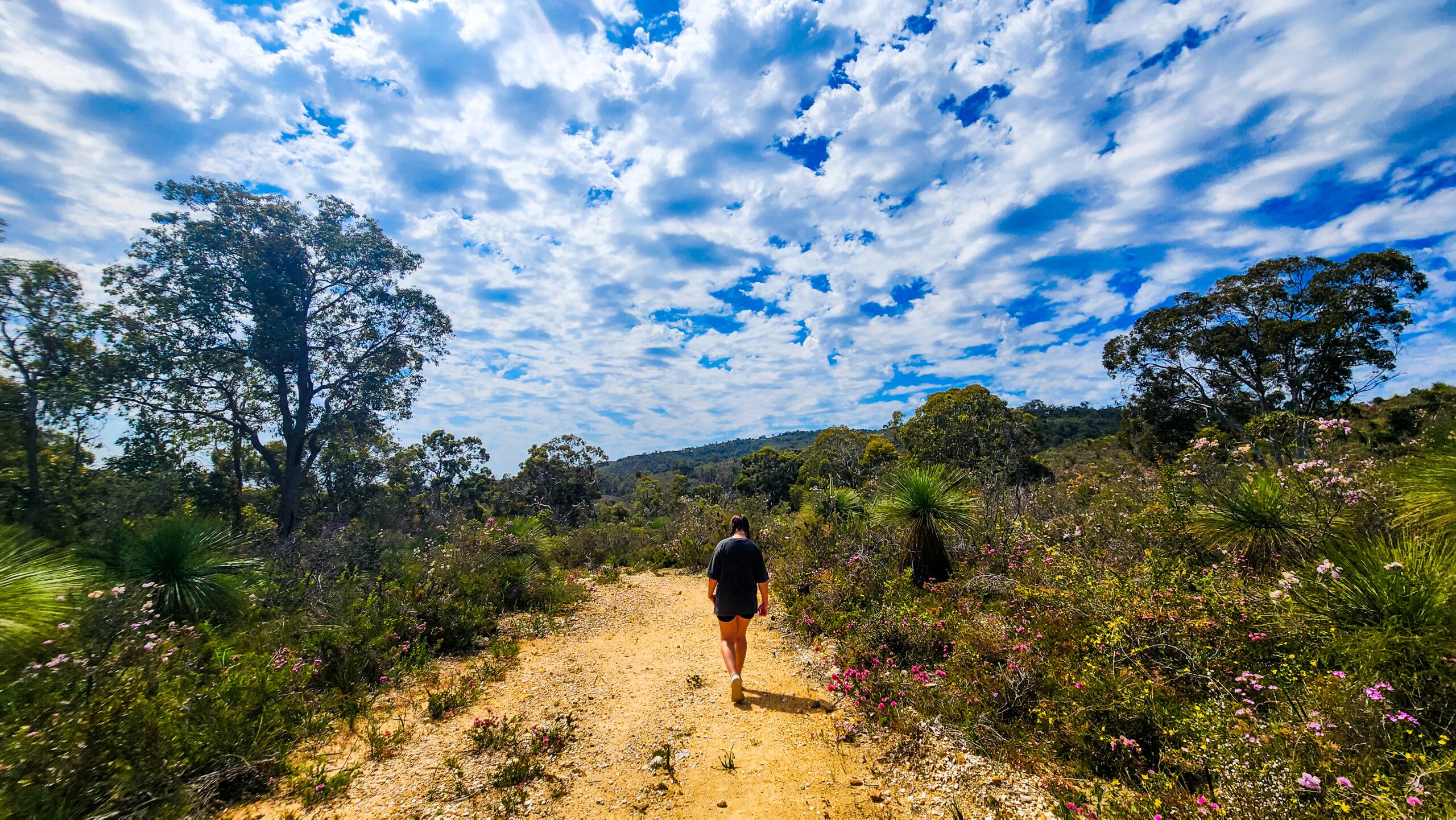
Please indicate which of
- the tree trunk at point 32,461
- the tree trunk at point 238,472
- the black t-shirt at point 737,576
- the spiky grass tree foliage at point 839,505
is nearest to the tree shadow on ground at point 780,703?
the black t-shirt at point 737,576

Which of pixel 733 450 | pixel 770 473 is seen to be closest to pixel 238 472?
pixel 770 473

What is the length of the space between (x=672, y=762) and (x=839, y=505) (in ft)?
26.6

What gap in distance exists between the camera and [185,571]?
6039mm

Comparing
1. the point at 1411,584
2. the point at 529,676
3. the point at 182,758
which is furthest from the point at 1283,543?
the point at 182,758

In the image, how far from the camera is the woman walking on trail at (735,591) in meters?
5.09

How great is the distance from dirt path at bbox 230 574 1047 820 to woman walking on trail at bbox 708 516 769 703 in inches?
19.0

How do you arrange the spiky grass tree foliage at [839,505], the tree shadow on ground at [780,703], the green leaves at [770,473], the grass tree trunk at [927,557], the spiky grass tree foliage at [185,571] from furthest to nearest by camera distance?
the green leaves at [770,473]
the spiky grass tree foliage at [839,505]
the grass tree trunk at [927,557]
the spiky grass tree foliage at [185,571]
the tree shadow on ground at [780,703]

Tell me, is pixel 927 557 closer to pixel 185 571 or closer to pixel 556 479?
pixel 185 571

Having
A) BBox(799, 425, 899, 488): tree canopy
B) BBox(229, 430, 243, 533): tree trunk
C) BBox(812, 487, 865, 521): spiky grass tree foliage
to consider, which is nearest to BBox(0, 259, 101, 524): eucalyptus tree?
BBox(229, 430, 243, 533): tree trunk

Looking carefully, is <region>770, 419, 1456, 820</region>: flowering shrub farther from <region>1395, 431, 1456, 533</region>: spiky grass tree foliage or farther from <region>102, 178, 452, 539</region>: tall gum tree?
<region>102, 178, 452, 539</region>: tall gum tree

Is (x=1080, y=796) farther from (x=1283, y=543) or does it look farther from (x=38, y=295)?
(x=38, y=295)

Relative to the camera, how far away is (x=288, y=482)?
1444cm

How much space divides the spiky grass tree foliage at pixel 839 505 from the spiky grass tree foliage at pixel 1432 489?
686 cm

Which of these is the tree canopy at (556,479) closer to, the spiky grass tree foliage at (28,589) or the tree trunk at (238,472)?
the tree trunk at (238,472)
